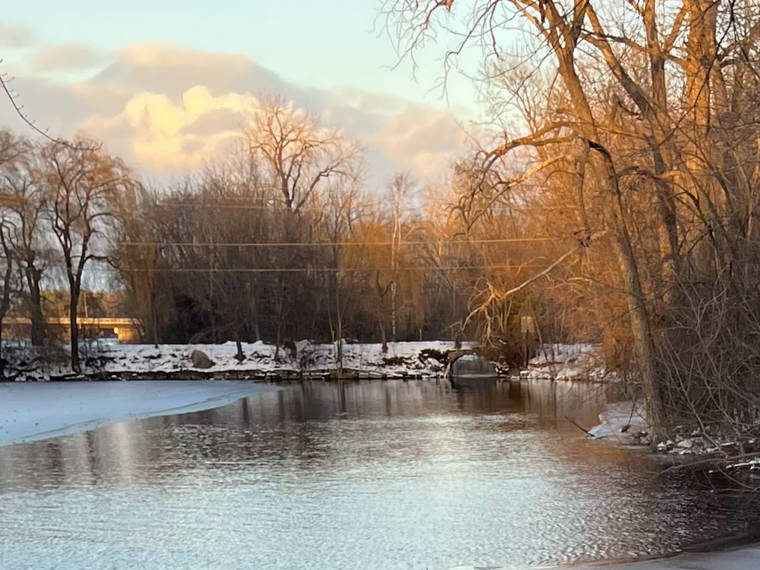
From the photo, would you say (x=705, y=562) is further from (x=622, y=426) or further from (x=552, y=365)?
(x=552, y=365)

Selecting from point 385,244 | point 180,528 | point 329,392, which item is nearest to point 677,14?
point 180,528

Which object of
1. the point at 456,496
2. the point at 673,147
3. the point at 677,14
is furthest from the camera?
the point at 677,14

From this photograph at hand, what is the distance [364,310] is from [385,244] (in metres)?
4.27

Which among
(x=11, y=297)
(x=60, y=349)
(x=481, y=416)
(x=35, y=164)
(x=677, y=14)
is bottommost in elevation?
(x=481, y=416)

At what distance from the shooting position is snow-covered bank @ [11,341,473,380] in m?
41.8

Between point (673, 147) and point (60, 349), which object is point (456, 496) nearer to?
point (673, 147)

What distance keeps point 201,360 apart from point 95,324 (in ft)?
20.2

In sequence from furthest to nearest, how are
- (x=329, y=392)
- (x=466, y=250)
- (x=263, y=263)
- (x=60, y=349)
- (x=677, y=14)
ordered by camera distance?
1. (x=263, y=263)
2. (x=60, y=349)
3. (x=466, y=250)
4. (x=329, y=392)
5. (x=677, y=14)

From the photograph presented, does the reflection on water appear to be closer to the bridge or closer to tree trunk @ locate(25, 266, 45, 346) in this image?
tree trunk @ locate(25, 266, 45, 346)

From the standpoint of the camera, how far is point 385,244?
44.1 metres

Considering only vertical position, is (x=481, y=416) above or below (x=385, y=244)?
below

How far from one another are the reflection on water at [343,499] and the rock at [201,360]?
22872mm

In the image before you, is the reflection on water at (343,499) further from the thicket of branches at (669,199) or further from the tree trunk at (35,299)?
the tree trunk at (35,299)

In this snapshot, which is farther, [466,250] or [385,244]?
[385,244]
